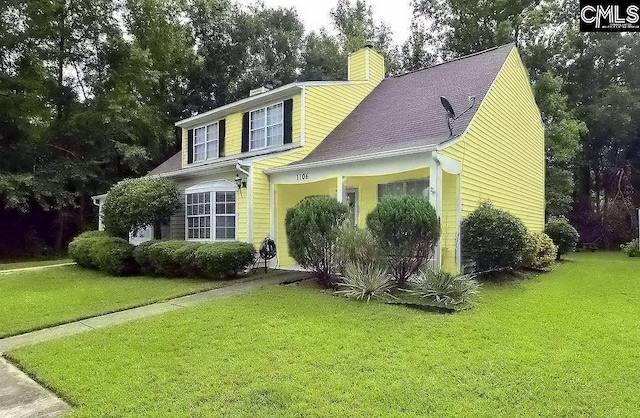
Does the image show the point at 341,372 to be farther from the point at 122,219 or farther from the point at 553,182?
the point at 553,182

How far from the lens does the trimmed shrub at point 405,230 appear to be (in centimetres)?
795

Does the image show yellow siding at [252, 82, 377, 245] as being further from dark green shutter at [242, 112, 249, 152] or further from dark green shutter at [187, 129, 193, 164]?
dark green shutter at [187, 129, 193, 164]

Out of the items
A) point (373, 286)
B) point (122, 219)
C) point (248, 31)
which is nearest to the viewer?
point (373, 286)

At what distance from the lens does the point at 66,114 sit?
69.4ft

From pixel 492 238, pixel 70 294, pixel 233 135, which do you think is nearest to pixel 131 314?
pixel 70 294

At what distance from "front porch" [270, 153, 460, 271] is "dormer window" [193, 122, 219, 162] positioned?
15.9 ft

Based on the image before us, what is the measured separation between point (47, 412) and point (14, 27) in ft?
70.9

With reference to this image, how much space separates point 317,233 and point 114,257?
6.24 meters

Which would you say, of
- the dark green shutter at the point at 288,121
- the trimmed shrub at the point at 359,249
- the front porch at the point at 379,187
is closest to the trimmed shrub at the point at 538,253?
the front porch at the point at 379,187

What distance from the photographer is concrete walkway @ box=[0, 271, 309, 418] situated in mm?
3641

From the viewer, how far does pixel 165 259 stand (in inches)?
422

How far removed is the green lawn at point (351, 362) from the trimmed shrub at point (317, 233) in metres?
1.53

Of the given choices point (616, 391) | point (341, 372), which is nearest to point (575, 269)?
point (616, 391)

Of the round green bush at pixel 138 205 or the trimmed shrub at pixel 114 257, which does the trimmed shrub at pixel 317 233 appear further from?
the round green bush at pixel 138 205
